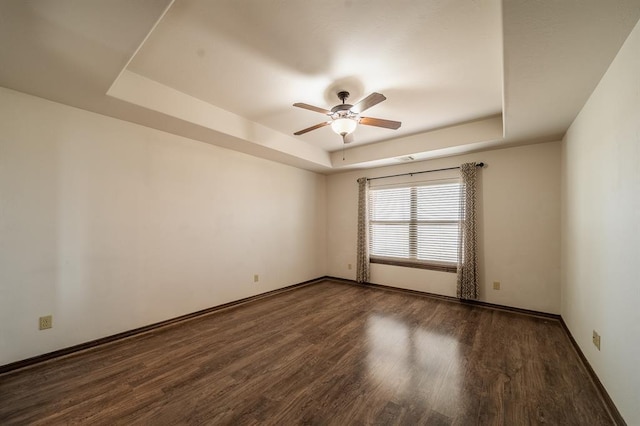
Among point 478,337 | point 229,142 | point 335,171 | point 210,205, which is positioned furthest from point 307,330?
point 335,171

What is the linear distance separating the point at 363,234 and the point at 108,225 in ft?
13.0

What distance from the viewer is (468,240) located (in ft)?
12.8

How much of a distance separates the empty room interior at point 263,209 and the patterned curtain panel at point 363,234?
92 cm

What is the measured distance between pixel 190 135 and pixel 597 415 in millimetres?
4516

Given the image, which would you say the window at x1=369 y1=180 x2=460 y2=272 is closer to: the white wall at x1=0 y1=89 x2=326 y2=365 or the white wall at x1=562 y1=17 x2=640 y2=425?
the white wall at x1=562 y1=17 x2=640 y2=425

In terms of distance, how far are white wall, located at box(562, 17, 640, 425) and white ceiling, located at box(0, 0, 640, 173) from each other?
0.79ft

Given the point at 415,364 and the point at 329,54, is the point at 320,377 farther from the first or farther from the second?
the point at 329,54

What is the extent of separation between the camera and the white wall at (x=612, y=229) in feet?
4.87

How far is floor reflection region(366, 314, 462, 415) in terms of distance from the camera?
1860 millimetres

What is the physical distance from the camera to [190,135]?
3260mm

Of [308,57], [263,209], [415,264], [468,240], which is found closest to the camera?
[308,57]

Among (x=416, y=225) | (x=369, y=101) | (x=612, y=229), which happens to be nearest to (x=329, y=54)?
(x=369, y=101)

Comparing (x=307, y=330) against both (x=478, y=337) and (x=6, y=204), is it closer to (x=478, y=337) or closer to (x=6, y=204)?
(x=478, y=337)

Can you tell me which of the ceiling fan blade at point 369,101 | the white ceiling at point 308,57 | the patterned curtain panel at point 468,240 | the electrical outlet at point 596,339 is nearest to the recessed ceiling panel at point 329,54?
the white ceiling at point 308,57
